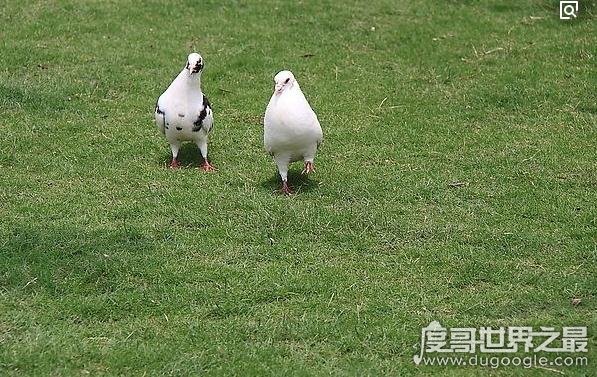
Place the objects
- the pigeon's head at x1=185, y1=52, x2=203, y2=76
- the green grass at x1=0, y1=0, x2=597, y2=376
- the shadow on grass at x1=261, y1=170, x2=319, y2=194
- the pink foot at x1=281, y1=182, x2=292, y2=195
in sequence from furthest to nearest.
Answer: the pigeon's head at x1=185, y1=52, x2=203, y2=76 → the shadow on grass at x1=261, y1=170, x2=319, y2=194 → the pink foot at x1=281, y1=182, x2=292, y2=195 → the green grass at x1=0, y1=0, x2=597, y2=376

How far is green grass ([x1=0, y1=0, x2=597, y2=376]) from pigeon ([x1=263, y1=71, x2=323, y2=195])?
0.38 meters

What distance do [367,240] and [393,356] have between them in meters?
1.49

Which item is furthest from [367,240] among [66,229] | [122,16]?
[122,16]

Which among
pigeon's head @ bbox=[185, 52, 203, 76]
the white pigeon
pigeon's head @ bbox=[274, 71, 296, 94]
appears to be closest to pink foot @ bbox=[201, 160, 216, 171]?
the white pigeon

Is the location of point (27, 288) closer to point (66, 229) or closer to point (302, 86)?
point (66, 229)

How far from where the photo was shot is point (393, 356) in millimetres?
4930

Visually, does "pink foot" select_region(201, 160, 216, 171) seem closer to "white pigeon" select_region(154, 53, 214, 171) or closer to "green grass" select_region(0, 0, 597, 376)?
"green grass" select_region(0, 0, 597, 376)

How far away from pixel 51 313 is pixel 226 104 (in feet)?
14.7

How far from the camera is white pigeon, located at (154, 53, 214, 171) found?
7.41m

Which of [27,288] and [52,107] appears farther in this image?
[52,107]

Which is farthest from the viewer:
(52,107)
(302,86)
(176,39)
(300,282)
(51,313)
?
(176,39)

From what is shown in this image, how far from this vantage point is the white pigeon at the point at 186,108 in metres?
7.41

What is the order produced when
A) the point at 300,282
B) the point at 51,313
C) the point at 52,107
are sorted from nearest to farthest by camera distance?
the point at 51,313 → the point at 300,282 → the point at 52,107

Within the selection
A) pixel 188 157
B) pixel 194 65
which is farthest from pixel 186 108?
pixel 188 157
